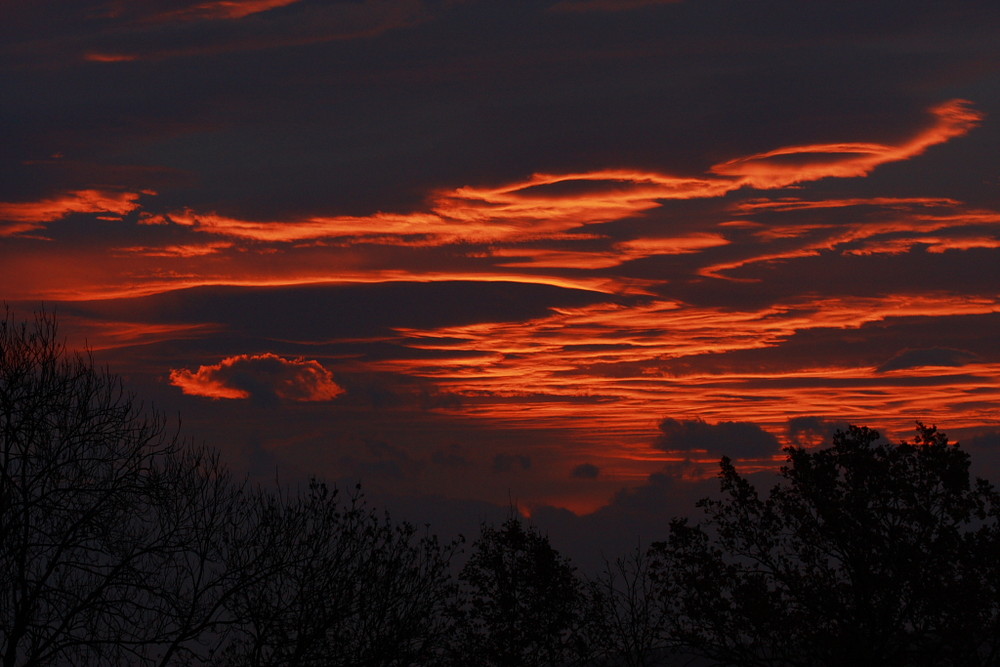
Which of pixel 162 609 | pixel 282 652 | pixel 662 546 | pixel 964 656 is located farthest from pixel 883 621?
pixel 162 609

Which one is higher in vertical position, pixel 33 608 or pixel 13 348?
pixel 13 348

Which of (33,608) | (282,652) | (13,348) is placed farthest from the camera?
(282,652)

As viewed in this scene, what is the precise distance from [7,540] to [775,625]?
19.3 m

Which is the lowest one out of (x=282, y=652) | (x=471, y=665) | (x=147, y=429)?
(x=471, y=665)

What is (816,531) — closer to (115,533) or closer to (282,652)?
(282,652)

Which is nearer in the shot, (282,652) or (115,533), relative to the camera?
(115,533)

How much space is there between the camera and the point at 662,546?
106 feet

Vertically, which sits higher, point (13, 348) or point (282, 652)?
point (13, 348)

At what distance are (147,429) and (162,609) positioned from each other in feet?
14.4

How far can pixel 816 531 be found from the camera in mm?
29656

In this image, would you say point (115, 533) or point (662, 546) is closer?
point (115, 533)

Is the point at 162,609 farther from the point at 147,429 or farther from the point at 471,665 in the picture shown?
the point at 471,665

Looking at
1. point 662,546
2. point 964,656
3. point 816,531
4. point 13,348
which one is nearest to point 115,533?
point 13,348

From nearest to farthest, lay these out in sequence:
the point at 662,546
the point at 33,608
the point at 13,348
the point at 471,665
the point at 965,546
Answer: the point at 33,608 < the point at 13,348 < the point at 965,546 < the point at 662,546 < the point at 471,665
